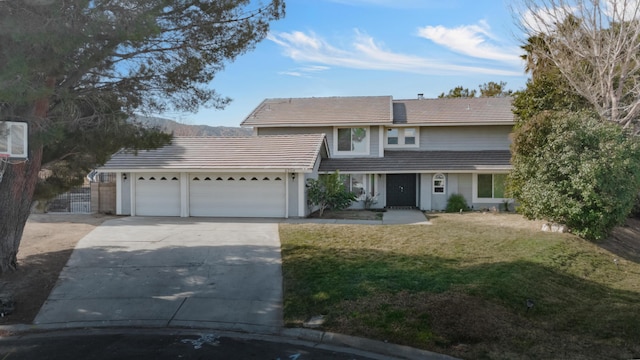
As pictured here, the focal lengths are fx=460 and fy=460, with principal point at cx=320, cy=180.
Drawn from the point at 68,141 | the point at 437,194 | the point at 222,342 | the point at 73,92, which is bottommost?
the point at 222,342

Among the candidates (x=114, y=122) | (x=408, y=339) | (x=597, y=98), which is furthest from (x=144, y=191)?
(x=597, y=98)

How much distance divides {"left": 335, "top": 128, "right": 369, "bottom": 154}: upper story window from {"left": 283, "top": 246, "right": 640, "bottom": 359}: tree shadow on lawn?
44.4 ft

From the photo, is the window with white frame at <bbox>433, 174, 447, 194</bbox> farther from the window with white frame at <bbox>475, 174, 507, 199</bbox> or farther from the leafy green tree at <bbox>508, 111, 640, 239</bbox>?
the leafy green tree at <bbox>508, 111, 640, 239</bbox>

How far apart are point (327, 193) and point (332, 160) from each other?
4.75 m

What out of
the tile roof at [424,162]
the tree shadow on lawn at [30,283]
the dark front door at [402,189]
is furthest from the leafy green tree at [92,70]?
the dark front door at [402,189]

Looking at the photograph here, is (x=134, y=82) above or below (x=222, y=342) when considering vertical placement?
above

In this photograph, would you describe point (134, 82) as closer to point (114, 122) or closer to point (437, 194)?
point (114, 122)

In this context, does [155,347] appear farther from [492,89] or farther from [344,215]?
[492,89]

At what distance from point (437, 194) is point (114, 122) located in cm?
1759

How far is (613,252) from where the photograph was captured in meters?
14.2

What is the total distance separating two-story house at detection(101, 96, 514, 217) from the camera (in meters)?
19.5

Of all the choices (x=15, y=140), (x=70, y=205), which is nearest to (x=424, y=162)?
(x=70, y=205)

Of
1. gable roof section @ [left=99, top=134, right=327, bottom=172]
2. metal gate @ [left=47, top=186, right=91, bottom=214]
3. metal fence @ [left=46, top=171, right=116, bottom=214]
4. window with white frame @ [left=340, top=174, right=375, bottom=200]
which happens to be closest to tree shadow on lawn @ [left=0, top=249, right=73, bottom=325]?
gable roof section @ [left=99, top=134, right=327, bottom=172]

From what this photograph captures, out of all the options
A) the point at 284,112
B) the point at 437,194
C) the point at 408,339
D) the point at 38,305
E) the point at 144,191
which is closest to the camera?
the point at 408,339
